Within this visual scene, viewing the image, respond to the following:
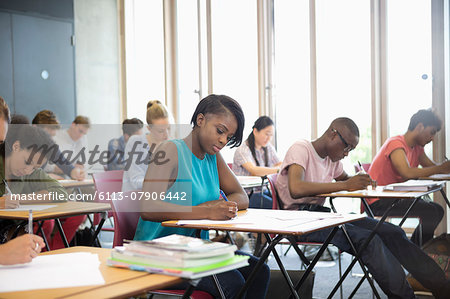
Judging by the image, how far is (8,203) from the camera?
285 cm

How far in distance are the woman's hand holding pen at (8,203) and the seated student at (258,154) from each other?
9.89 ft

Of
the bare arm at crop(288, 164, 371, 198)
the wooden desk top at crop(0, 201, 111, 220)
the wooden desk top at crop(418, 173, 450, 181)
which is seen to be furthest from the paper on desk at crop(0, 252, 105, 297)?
the wooden desk top at crop(418, 173, 450, 181)

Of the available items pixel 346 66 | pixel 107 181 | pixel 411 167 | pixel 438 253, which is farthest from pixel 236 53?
pixel 438 253

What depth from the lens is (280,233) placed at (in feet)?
6.02

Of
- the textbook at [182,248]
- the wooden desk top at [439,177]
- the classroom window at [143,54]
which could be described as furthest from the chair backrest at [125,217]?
the classroom window at [143,54]

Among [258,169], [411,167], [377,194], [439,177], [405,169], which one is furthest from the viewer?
[258,169]

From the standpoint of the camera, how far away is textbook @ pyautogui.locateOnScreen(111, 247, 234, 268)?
118 centimetres

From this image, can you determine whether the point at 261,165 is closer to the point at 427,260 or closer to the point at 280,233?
the point at 427,260

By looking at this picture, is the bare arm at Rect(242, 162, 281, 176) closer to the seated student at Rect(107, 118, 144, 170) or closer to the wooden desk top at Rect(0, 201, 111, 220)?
the seated student at Rect(107, 118, 144, 170)

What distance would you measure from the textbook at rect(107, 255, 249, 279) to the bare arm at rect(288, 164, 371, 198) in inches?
81.1

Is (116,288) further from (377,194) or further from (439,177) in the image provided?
(439,177)

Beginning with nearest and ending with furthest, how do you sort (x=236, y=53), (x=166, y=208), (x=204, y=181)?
(x=166, y=208), (x=204, y=181), (x=236, y=53)

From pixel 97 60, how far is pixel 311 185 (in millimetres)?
5814

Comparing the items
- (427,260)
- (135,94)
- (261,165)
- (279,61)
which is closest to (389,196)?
(427,260)
